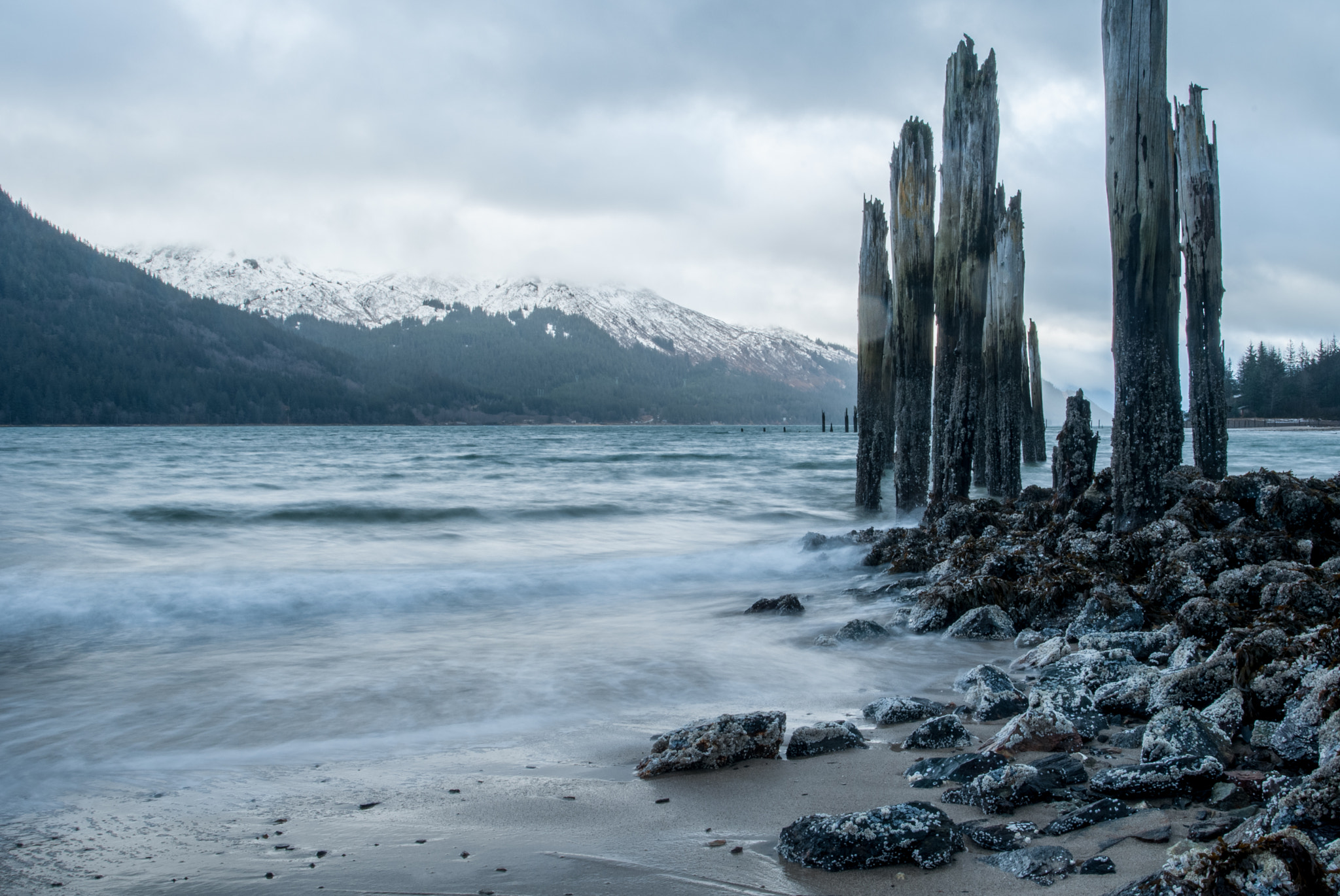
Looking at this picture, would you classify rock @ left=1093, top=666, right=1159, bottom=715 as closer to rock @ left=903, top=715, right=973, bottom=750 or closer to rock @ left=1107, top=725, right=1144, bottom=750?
rock @ left=1107, top=725, right=1144, bottom=750

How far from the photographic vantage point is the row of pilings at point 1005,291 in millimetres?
6062

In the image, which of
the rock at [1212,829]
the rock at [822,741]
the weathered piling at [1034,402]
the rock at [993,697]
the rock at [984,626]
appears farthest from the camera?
the weathered piling at [1034,402]

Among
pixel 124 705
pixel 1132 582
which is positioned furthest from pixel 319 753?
pixel 1132 582

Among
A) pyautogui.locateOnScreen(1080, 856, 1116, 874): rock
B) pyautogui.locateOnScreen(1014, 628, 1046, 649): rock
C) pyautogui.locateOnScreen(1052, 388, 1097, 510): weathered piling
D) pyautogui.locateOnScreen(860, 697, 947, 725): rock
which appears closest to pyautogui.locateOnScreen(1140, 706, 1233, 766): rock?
pyautogui.locateOnScreen(1080, 856, 1116, 874): rock

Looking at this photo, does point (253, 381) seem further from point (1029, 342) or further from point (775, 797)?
point (775, 797)

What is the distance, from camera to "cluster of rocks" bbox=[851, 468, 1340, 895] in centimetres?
209

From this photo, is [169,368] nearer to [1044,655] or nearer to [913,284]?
[913,284]

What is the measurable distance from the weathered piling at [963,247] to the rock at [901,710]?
21.4ft

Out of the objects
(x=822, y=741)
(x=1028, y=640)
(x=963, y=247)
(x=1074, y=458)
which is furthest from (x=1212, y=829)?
(x=963, y=247)

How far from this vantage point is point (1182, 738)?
9.07 feet

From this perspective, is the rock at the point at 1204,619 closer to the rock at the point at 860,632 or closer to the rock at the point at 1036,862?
the rock at the point at 860,632

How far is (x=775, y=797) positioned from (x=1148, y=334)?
4779 millimetres

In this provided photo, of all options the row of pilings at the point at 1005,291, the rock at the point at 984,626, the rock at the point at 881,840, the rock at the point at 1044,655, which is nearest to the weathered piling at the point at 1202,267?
the row of pilings at the point at 1005,291

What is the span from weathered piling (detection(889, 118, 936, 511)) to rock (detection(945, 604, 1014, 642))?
582cm
